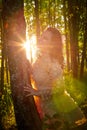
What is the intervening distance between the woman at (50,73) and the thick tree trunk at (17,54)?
0.60ft

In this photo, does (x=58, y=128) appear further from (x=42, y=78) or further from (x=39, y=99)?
(x=42, y=78)

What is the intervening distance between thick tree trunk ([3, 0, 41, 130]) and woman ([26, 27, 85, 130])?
0.18m

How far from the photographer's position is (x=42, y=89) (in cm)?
566

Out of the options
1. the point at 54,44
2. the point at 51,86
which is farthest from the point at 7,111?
the point at 54,44

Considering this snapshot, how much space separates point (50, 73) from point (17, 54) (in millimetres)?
674

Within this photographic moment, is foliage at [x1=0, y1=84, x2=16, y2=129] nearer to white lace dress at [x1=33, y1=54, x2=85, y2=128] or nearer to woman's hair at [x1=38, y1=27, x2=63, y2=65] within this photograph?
white lace dress at [x1=33, y1=54, x2=85, y2=128]

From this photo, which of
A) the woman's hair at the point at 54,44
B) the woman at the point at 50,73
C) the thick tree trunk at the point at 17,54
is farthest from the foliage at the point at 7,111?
the woman's hair at the point at 54,44

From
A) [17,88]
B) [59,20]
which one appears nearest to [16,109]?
[17,88]

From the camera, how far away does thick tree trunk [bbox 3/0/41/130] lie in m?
5.60

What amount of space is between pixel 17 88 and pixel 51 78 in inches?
24.8

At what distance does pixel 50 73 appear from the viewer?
570cm

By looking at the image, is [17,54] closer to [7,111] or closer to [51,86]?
[51,86]

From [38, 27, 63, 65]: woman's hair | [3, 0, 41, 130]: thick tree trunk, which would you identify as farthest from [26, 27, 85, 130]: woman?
[3, 0, 41, 130]: thick tree trunk

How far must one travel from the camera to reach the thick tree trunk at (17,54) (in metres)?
5.60
